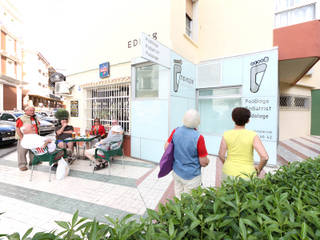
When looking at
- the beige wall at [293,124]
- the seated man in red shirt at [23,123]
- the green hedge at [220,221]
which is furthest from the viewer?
the beige wall at [293,124]

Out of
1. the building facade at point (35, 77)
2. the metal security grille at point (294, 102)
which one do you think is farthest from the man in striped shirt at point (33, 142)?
the building facade at point (35, 77)

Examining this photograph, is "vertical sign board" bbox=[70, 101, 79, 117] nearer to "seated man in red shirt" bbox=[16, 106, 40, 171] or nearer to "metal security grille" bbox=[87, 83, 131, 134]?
"metal security grille" bbox=[87, 83, 131, 134]

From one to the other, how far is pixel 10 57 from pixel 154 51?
2951 centimetres

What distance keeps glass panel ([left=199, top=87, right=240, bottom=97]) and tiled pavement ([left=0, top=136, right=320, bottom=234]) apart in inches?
106

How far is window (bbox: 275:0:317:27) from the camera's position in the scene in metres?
5.55

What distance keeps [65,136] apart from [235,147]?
5188mm

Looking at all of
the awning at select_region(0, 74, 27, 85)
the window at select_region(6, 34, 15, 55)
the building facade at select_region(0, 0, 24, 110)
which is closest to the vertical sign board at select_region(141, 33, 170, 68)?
the building facade at select_region(0, 0, 24, 110)

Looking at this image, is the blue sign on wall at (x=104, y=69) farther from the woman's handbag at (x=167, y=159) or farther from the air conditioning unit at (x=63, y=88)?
the woman's handbag at (x=167, y=159)

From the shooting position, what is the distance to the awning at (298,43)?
15.9 feet

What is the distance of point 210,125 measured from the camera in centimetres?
665

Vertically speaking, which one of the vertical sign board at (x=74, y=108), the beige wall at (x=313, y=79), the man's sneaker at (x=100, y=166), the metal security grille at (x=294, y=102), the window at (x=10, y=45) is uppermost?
the window at (x=10, y=45)

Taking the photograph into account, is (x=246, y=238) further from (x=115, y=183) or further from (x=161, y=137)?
(x=161, y=137)

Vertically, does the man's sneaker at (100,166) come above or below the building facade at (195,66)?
below

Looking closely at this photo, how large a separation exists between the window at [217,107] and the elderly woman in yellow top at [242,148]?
4.22 metres
